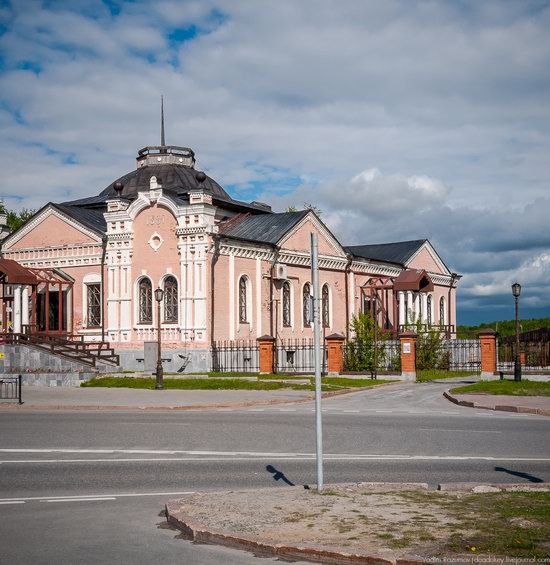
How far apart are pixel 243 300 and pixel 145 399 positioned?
1489cm

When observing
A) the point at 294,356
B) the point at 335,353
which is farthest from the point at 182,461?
the point at 294,356

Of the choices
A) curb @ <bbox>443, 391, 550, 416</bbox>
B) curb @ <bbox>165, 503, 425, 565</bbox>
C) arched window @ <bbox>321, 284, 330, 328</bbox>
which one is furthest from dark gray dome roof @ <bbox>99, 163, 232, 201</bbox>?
curb @ <bbox>165, 503, 425, 565</bbox>

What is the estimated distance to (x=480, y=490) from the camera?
9469 mm

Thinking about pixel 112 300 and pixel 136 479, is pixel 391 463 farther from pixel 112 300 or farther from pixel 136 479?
pixel 112 300

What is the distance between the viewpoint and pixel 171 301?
38812mm

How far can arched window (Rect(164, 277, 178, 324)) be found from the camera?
3875 centimetres

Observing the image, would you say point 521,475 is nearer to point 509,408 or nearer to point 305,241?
Result: point 509,408

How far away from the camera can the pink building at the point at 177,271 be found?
37.8 m

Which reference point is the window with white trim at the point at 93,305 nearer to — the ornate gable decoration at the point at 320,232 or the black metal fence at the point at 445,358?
the ornate gable decoration at the point at 320,232

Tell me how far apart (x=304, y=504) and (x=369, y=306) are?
42172 millimetres

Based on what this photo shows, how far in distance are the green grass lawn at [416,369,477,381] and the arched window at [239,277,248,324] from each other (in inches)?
336

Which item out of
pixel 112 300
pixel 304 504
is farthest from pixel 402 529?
pixel 112 300

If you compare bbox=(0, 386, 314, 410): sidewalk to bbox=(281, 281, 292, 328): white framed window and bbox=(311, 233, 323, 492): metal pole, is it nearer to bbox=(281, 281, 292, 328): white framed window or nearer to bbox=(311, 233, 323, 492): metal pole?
bbox=(281, 281, 292, 328): white framed window

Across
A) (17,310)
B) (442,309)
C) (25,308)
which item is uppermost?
(442,309)
